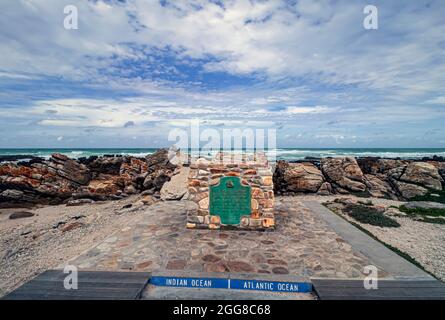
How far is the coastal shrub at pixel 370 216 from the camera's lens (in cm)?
856

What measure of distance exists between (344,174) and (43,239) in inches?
582

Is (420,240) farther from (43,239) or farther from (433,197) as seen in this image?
(43,239)

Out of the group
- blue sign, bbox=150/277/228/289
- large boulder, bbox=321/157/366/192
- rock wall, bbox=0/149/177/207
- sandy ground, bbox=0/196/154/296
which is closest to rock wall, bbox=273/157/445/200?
large boulder, bbox=321/157/366/192

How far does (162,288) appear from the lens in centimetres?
411

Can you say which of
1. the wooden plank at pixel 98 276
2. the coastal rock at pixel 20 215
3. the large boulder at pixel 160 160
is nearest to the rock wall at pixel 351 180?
the large boulder at pixel 160 160

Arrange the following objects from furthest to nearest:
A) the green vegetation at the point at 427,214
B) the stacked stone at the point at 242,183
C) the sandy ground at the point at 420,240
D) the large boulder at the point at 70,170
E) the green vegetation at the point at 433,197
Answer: the large boulder at the point at 70,170 → the green vegetation at the point at 433,197 → the green vegetation at the point at 427,214 → the stacked stone at the point at 242,183 → the sandy ground at the point at 420,240

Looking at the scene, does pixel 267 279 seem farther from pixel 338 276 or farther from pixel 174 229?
pixel 174 229

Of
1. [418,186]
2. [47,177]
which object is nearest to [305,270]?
[418,186]

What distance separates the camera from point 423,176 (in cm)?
1462

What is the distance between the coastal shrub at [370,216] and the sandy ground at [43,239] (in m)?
7.79

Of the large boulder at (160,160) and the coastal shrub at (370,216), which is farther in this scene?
the large boulder at (160,160)

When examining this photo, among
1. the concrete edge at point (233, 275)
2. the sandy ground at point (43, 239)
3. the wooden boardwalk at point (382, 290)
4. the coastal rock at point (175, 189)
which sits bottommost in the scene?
the sandy ground at point (43, 239)

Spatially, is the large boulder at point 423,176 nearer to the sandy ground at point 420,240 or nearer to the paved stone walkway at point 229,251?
the sandy ground at point 420,240
